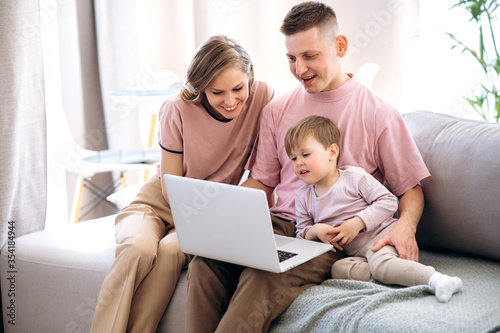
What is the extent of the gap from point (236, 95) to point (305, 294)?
63cm

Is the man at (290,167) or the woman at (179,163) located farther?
the woman at (179,163)

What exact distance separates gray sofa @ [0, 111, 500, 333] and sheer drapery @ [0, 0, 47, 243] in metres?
0.12

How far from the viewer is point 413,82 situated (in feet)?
9.86

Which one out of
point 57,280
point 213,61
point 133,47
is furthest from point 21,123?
point 133,47

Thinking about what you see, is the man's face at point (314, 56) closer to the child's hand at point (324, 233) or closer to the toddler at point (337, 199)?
the toddler at point (337, 199)

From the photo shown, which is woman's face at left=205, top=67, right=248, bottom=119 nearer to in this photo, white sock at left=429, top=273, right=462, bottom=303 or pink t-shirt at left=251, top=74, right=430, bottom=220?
pink t-shirt at left=251, top=74, right=430, bottom=220

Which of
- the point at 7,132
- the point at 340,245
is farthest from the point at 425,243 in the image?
the point at 7,132

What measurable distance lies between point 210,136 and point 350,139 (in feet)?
1.49

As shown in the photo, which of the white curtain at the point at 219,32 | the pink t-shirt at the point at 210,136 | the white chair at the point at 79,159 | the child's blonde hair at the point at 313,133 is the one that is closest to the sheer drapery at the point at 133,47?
the white curtain at the point at 219,32

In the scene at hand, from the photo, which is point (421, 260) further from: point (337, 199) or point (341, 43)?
point (341, 43)

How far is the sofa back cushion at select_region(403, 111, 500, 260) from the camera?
1590mm

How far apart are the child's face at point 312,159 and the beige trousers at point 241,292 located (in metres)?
0.21

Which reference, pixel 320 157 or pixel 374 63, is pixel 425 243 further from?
pixel 374 63

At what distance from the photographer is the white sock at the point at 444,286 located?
1328 millimetres
